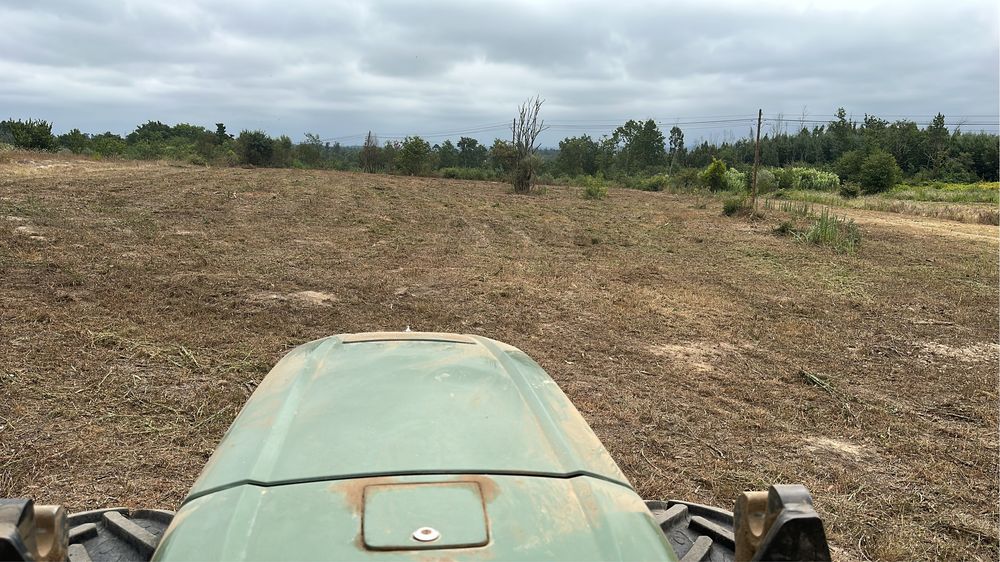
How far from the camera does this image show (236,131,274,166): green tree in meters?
29.5

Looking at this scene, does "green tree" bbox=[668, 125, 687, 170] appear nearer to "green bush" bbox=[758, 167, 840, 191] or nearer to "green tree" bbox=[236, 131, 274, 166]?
"green bush" bbox=[758, 167, 840, 191]

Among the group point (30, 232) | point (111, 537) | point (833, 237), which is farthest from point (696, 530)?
point (833, 237)

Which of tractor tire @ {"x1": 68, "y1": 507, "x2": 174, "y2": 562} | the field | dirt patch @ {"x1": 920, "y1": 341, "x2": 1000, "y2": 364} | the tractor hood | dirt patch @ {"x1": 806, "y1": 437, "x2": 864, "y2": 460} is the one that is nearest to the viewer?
the tractor hood

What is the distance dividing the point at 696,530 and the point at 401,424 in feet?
4.08

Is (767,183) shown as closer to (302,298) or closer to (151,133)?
(302,298)

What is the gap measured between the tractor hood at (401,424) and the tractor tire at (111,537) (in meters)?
0.62

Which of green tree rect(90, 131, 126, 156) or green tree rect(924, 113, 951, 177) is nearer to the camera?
green tree rect(90, 131, 126, 156)

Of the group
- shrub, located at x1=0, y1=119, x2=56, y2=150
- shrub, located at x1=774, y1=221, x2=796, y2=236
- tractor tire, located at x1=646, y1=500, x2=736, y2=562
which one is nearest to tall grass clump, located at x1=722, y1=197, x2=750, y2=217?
shrub, located at x1=774, y1=221, x2=796, y2=236

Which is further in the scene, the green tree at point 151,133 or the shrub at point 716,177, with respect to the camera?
the green tree at point 151,133

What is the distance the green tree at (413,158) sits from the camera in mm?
30297

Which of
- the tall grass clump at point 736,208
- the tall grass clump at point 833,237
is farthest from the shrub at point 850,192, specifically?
the tall grass clump at point 833,237

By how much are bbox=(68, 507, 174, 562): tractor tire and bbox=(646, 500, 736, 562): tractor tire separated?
1490mm

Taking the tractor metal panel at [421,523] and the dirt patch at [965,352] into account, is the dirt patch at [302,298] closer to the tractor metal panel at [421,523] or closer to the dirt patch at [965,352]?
the tractor metal panel at [421,523]

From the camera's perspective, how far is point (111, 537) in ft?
6.41
